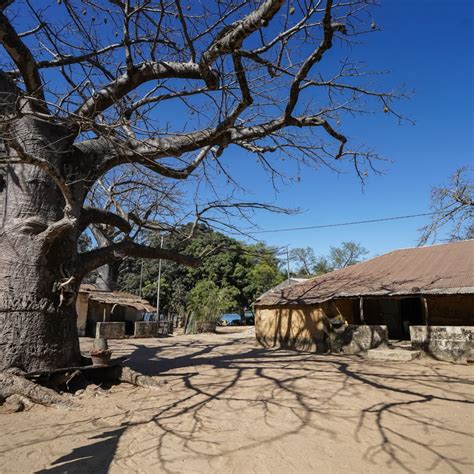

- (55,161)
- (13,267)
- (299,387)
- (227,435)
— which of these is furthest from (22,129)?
(299,387)

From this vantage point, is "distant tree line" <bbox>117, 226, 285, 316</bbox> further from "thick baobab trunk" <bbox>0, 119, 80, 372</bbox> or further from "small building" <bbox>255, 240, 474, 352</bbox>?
"thick baobab trunk" <bbox>0, 119, 80, 372</bbox>

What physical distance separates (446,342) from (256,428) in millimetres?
7997

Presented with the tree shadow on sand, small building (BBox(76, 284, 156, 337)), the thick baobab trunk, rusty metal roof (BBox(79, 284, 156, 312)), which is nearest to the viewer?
the tree shadow on sand

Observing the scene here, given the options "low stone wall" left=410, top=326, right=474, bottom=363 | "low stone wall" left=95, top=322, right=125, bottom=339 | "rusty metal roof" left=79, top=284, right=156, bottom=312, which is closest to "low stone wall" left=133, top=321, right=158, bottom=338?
"low stone wall" left=95, top=322, right=125, bottom=339

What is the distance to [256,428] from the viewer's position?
4.44 metres

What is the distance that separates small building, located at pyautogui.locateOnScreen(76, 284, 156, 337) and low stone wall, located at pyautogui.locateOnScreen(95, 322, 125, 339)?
1.69 meters

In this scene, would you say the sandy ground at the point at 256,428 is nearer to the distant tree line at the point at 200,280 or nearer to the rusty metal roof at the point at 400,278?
the rusty metal roof at the point at 400,278

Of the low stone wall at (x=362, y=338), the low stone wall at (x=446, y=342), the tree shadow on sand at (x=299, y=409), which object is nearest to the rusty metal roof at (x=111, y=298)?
the tree shadow on sand at (x=299, y=409)

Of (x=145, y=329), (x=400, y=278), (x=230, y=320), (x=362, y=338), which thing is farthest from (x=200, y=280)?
(x=362, y=338)

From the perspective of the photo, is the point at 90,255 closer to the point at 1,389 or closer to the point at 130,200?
the point at 1,389

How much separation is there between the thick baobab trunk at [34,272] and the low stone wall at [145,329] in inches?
565

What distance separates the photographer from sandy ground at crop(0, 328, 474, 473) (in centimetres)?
349

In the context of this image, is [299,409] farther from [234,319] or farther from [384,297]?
[234,319]

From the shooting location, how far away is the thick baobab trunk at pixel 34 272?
5645 mm
